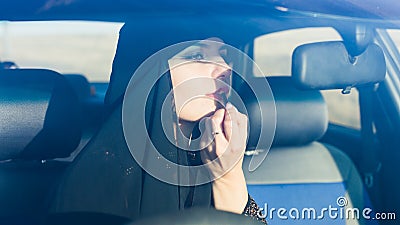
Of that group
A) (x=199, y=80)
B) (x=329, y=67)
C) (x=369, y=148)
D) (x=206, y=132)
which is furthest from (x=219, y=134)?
(x=369, y=148)

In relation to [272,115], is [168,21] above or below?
above

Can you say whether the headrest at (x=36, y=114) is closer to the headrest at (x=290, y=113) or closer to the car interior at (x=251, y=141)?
the car interior at (x=251, y=141)

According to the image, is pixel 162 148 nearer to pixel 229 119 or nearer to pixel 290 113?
pixel 229 119

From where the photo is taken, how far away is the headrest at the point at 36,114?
4.61 feet

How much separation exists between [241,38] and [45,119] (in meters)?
0.61

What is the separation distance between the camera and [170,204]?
4.48 feet

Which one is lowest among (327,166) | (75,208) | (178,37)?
(75,208)

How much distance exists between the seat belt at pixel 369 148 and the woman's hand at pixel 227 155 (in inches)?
15.3

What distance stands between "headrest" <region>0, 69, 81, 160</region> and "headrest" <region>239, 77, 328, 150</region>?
50cm

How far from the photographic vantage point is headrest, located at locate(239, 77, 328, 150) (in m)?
1.42

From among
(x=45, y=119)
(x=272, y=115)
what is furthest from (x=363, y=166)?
(x=45, y=119)

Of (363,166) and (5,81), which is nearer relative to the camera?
(5,81)

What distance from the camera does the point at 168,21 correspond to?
1.46 meters

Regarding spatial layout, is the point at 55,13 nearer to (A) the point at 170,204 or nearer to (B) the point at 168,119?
(B) the point at 168,119
